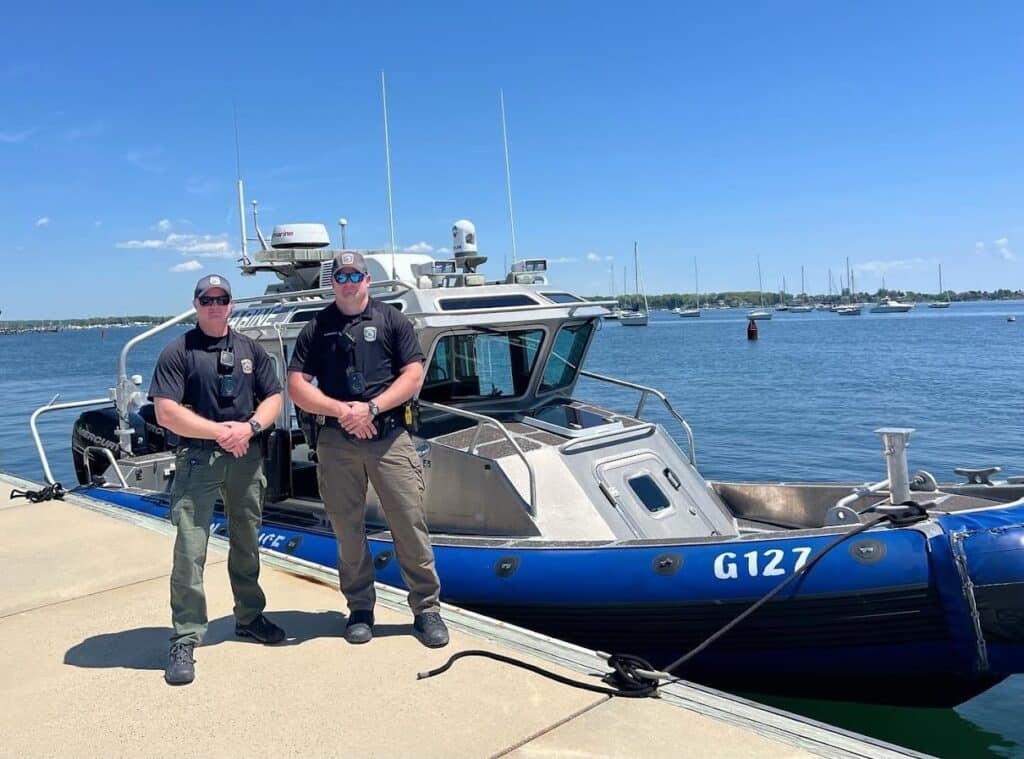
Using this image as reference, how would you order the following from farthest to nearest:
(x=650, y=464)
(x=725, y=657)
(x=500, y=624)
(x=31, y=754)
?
(x=650, y=464) < (x=725, y=657) < (x=500, y=624) < (x=31, y=754)

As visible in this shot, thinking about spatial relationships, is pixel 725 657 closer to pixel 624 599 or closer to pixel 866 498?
pixel 624 599

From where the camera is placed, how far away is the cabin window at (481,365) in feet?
19.8

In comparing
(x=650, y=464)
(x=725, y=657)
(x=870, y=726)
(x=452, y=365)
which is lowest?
(x=870, y=726)

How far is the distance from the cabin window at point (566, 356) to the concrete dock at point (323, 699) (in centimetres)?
256

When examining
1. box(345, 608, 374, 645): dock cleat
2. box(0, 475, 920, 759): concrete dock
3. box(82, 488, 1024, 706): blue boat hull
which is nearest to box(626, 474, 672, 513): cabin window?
box(82, 488, 1024, 706): blue boat hull

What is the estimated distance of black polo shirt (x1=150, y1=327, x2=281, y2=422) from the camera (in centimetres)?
347

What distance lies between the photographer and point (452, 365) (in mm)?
6102

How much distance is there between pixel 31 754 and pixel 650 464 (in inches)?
164

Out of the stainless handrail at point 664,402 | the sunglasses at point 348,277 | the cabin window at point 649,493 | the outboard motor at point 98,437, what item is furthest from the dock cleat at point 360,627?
the outboard motor at point 98,437

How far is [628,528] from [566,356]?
1.64m

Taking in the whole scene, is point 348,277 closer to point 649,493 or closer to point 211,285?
point 211,285

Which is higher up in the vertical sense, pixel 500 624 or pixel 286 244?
pixel 286 244

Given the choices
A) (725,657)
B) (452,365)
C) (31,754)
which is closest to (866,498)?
(725,657)

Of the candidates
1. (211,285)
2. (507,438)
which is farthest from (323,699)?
(507,438)
